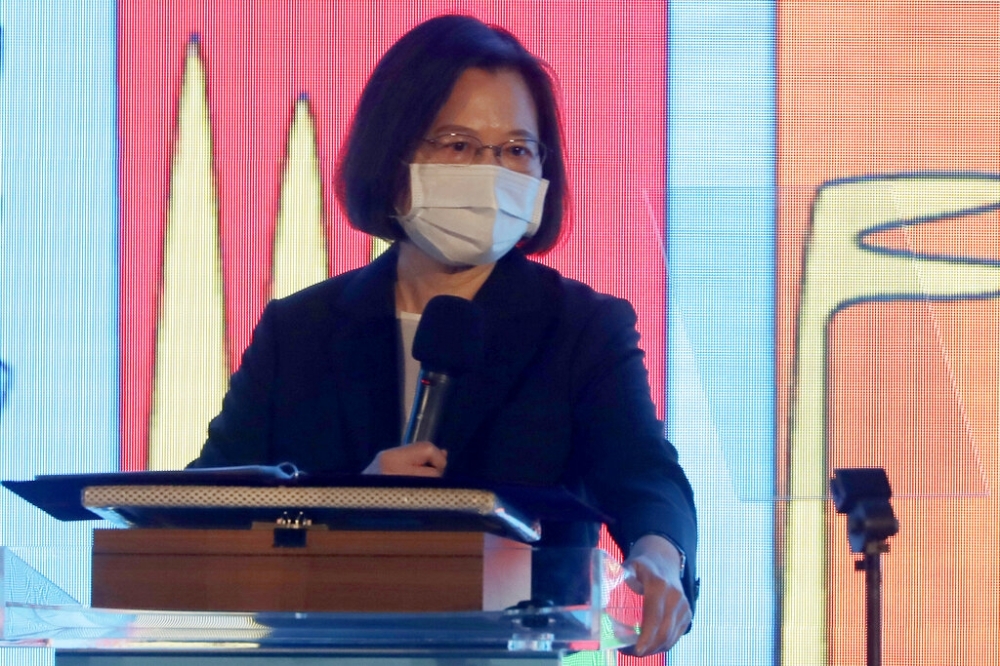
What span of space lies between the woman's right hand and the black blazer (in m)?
0.43

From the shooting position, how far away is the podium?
112 centimetres

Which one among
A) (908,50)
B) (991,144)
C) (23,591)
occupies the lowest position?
(23,591)

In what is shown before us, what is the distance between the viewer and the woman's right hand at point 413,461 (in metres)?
1.37

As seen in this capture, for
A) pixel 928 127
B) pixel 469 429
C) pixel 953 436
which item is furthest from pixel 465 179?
pixel 928 127

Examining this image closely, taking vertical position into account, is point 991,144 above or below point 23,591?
above

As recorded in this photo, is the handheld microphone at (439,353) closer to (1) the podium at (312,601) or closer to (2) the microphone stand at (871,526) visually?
(1) the podium at (312,601)

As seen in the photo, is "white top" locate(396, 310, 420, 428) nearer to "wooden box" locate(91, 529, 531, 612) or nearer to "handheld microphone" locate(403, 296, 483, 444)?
"handheld microphone" locate(403, 296, 483, 444)

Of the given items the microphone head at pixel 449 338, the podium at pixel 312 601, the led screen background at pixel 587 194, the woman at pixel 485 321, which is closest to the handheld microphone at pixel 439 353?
the microphone head at pixel 449 338

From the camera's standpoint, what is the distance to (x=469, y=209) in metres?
1.89

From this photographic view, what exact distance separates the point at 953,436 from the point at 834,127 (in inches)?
33.6

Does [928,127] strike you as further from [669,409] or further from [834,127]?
[669,409]

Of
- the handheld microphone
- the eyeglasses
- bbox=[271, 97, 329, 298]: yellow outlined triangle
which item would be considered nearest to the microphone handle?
the handheld microphone

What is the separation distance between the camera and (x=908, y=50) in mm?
2711

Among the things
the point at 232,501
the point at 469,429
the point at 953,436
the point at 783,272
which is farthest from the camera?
the point at 783,272
